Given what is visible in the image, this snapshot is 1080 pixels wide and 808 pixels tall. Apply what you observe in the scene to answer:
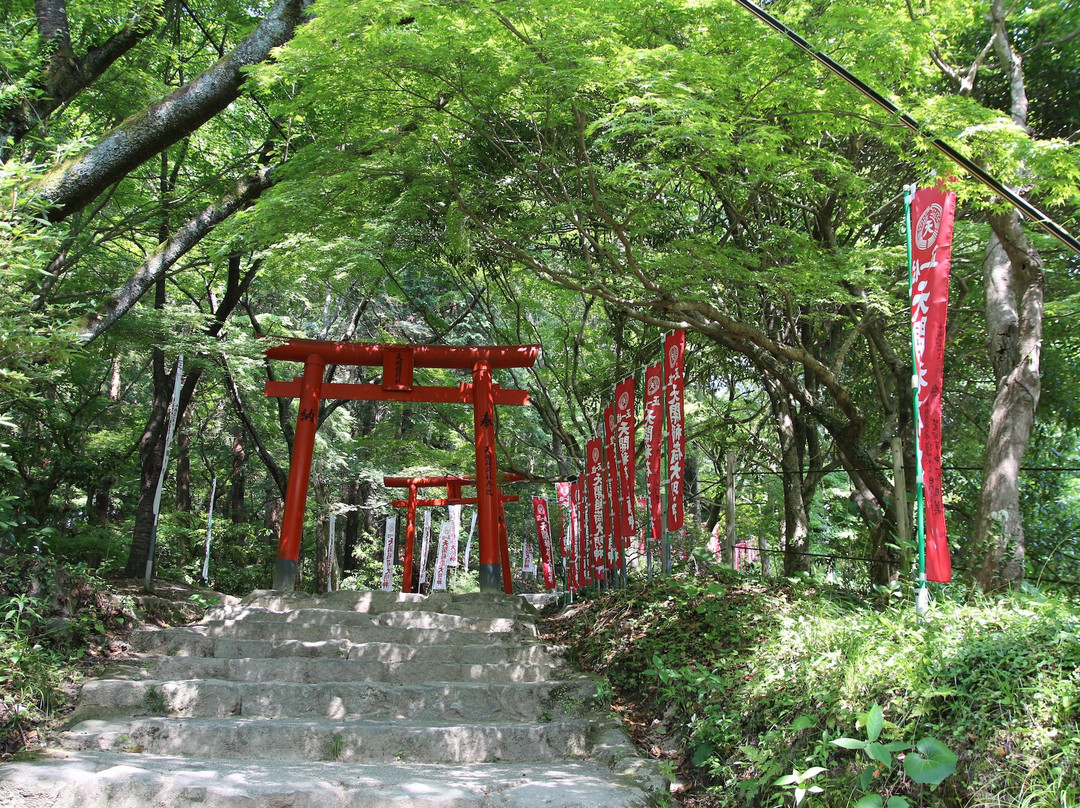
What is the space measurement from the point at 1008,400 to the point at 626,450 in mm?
4227

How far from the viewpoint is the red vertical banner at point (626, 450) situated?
29.5ft

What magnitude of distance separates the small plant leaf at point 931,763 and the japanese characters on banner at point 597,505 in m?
7.00

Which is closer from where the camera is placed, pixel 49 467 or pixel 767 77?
pixel 767 77

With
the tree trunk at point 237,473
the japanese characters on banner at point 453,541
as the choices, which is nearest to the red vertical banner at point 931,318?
the japanese characters on banner at point 453,541

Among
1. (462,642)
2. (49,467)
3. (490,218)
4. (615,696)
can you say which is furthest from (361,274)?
(615,696)

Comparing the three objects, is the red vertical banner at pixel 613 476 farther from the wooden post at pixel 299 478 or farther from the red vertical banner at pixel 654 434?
the wooden post at pixel 299 478

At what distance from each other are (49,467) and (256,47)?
7192 millimetres

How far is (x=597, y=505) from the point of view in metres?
10.6

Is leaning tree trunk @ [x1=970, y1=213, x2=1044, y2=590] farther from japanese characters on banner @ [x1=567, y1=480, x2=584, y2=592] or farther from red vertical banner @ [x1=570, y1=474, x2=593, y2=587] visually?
japanese characters on banner @ [x1=567, y1=480, x2=584, y2=592]

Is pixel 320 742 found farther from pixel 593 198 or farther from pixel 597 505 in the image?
pixel 597 505

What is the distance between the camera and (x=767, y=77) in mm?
5988

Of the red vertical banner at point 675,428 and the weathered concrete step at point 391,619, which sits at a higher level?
the red vertical banner at point 675,428

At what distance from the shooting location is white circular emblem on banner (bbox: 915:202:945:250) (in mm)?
4531

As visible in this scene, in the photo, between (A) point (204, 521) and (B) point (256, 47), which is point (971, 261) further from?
(A) point (204, 521)
